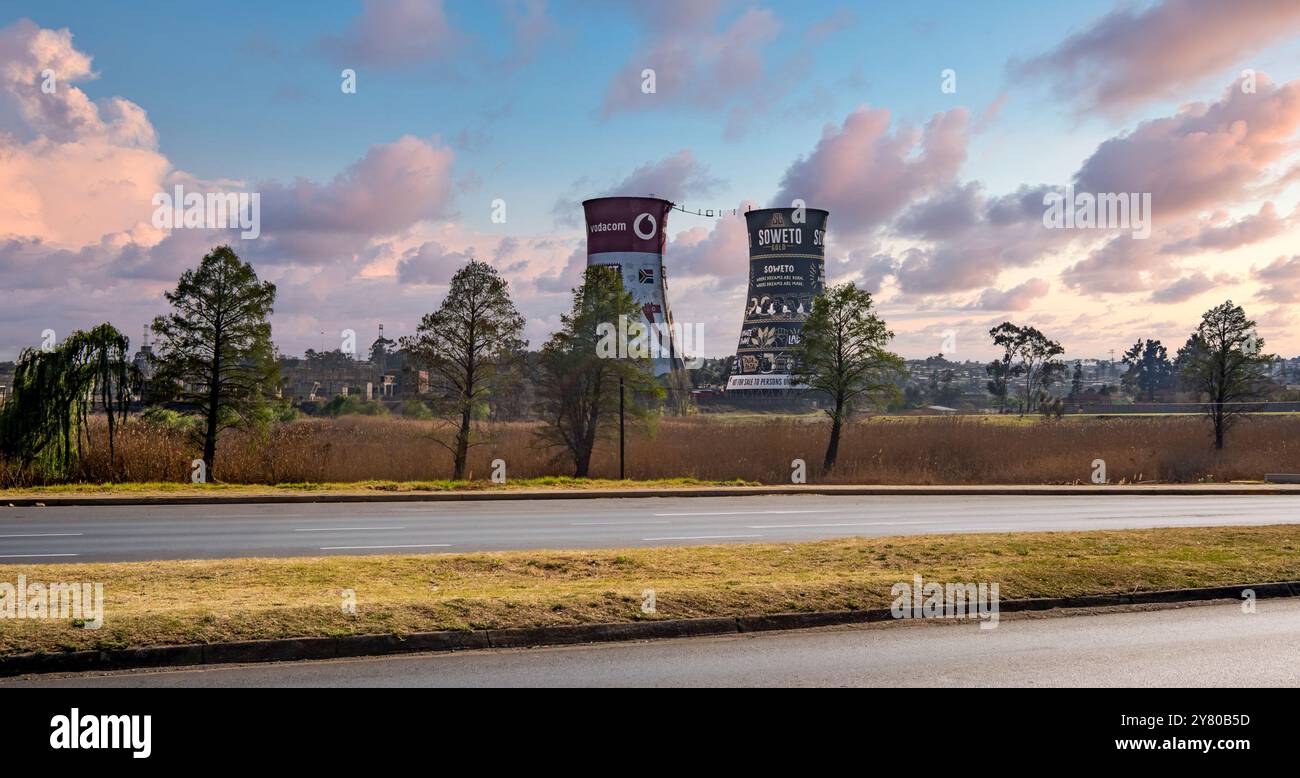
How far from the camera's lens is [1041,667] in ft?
24.1

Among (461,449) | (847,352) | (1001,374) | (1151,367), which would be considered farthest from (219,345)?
(1151,367)

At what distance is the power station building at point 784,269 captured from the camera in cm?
8825

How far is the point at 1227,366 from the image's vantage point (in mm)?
38719

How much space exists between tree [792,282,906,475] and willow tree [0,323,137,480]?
77.7 ft

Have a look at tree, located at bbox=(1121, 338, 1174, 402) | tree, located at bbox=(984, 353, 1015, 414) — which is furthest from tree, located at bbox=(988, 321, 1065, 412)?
tree, located at bbox=(1121, 338, 1174, 402)

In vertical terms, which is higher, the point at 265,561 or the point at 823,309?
the point at 823,309

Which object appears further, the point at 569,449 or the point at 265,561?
the point at 569,449

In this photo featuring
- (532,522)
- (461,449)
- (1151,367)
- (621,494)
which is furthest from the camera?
(1151,367)

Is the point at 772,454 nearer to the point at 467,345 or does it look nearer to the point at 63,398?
the point at 467,345

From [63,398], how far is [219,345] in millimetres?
4513

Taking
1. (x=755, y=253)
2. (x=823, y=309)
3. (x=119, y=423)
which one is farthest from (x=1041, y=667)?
(x=755, y=253)

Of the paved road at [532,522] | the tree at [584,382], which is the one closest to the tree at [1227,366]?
the paved road at [532,522]

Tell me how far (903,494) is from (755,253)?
65.9 metres
